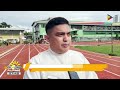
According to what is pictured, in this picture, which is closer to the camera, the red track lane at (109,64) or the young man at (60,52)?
the young man at (60,52)

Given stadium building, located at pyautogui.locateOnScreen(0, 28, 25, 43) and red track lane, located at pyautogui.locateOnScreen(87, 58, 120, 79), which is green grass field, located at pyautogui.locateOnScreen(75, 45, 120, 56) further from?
stadium building, located at pyautogui.locateOnScreen(0, 28, 25, 43)

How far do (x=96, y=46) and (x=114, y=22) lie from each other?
23.2 inches

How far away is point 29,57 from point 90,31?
50.1 inches

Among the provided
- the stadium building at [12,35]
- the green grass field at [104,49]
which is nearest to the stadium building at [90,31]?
the green grass field at [104,49]

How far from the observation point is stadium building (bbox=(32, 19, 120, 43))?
3.66 meters

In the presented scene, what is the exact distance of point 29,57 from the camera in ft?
11.3

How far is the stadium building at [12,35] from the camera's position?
3.77m

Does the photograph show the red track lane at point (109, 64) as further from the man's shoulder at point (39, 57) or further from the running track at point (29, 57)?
the man's shoulder at point (39, 57)

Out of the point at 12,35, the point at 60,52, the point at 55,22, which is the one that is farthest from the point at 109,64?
the point at 12,35

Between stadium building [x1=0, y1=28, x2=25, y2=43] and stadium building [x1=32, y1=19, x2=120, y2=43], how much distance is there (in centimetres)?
28

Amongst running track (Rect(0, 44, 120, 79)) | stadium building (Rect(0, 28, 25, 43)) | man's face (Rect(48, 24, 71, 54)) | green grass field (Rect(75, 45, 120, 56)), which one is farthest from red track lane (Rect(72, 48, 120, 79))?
stadium building (Rect(0, 28, 25, 43))

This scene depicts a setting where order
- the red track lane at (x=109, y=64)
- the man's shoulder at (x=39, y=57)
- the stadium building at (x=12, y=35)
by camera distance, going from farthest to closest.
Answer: the stadium building at (x=12, y=35), the red track lane at (x=109, y=64), the man's shoulder at (x=39, y=57)

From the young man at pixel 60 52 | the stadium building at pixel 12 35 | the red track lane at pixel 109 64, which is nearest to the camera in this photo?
the young man at pixel 60 52

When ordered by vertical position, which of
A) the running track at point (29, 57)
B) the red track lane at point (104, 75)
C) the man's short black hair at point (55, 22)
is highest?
the man's short black hair at point (55, 22)
